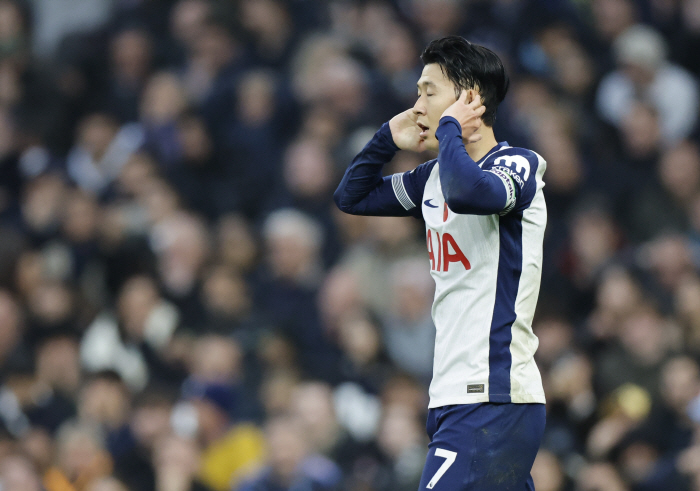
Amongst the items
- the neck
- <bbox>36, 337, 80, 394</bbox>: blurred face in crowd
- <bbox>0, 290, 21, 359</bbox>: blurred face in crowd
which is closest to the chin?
the neck

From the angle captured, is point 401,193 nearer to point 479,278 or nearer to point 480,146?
point 480,146

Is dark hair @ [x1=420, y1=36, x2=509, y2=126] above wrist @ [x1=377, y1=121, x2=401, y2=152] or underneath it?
above

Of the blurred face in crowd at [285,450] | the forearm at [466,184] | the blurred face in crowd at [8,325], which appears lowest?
the blurred face in crowd at [285,450]

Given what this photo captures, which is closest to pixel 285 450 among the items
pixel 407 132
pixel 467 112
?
pixel 407 132

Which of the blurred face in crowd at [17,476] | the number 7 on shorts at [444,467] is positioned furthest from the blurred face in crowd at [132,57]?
the number 7 on shorts at [444,467]

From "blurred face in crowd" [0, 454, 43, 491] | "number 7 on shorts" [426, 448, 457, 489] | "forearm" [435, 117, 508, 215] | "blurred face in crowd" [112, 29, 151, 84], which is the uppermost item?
"blurred face in crowd" [112, 29, 151, 84]

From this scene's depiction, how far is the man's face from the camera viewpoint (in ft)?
11.7

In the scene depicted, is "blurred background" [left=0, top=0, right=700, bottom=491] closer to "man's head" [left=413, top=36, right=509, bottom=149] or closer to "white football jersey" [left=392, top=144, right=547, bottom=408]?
"white football jersey" [left=392, top=144, right=547, bottom=408]

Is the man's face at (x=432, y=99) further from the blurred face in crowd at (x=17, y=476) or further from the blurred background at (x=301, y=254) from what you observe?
the blurred face in crowd at (x=17, y=476)

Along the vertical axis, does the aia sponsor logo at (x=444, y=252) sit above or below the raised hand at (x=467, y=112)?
below

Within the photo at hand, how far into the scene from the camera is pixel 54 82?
34.3ft

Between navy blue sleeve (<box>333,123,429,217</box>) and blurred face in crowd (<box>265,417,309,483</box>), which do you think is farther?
blurred face in crowd (<box>265,417,309,483</box>)

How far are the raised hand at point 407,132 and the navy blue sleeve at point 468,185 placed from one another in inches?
17.7

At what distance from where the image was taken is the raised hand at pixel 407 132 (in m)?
3.80
